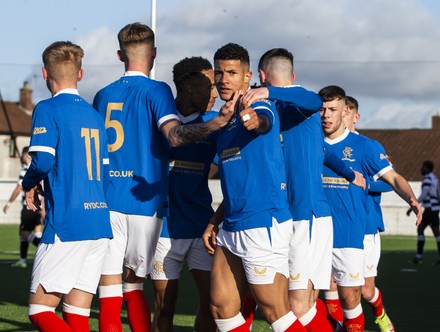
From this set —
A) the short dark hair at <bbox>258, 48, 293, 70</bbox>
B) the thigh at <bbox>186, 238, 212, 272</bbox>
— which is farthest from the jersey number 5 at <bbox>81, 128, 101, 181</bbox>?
the short dark hair at <bbox>258, 48, 293, 70</bbox>

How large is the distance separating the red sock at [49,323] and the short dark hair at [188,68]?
232 cm

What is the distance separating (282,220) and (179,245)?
1523mm

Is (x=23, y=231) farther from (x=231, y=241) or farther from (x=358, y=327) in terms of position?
(x=231, y=241)

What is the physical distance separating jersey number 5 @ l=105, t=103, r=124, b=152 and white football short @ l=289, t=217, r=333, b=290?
57.1 inches

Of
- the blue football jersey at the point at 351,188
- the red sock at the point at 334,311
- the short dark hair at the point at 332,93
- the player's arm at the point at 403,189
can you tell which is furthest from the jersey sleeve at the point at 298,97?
the red sock at the point at 334,311

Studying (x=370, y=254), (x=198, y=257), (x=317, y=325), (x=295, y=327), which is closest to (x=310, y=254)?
(x=317, y=325)

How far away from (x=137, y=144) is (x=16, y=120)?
273ft

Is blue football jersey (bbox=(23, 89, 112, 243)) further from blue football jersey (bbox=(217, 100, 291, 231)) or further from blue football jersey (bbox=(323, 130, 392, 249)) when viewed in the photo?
blue football jersey (bbox=(323, 130, 392, 249))

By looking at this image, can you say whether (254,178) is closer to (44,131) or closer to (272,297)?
(272,297)

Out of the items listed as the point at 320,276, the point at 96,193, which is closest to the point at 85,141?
the point at 96,193

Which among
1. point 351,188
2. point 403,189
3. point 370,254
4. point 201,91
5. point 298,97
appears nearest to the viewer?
point 298,97

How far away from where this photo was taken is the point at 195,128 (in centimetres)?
679

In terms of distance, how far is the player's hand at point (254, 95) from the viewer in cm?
635

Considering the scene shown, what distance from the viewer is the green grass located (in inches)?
420
